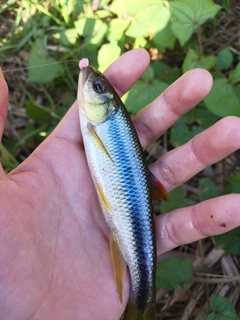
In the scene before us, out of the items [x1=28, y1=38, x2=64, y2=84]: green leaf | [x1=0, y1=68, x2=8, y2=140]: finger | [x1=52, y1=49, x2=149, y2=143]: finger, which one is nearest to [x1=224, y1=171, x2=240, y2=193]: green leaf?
[x1=52, y1=49, x2=149, y2=143]: finger

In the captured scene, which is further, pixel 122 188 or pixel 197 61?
pixel 197 61

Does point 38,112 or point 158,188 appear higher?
point 38,112

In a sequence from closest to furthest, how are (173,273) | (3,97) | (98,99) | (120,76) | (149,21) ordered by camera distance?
(3,97) < (98,99) < (120,76) < (173,273) < (149,21)

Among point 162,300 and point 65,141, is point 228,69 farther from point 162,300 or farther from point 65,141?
point 162,300

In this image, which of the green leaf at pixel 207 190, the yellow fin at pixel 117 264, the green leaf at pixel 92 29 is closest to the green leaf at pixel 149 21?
the green leaf at pixel 92 29

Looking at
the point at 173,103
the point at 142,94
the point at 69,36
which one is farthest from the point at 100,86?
the point at 69,36

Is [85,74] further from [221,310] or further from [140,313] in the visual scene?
[221,310]

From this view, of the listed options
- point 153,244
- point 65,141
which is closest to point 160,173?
point 153,244
